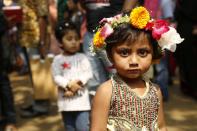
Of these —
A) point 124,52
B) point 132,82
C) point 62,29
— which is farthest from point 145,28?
point 62,29

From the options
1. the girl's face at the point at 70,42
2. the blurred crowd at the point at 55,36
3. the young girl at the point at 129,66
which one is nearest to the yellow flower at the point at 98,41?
the young girl at the point at 129,66

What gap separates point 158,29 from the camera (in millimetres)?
2791

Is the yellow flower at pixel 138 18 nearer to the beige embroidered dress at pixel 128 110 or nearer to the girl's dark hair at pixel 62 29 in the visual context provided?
the beige embroidered dress at pixel 128 110

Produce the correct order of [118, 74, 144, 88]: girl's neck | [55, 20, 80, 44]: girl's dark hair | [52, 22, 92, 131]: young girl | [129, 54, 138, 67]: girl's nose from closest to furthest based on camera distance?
[129, 54, 138, 67]: girl's nose, [118, 74, 144, 88]: girl's neck, [52, 22, 92, 131]: young girl, [55, 20, 80, 44]: girl's dark hair

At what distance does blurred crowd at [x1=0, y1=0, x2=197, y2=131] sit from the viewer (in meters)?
4.57

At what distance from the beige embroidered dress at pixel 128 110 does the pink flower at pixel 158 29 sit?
12.5 inches

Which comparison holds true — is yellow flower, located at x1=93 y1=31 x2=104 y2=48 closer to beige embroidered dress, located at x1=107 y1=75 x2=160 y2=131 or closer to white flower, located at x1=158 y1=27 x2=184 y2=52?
beige embroidered dress, located at x1=107 y1=75 x2=160 y2=131

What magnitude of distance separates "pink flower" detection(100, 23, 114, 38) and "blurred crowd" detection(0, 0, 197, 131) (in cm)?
107

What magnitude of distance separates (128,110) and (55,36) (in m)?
2.20

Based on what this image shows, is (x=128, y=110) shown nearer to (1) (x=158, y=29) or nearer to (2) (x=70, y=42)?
(1) (x=158, y=29)

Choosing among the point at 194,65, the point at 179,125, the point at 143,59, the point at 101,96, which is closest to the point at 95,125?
the point at 101,96

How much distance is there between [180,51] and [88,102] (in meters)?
3.08

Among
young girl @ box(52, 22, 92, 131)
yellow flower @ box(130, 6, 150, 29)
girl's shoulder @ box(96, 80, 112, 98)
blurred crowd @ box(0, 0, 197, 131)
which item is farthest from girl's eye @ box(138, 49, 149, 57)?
young girl @ box(52, 22, 92, 131)

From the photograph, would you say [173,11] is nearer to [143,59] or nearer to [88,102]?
[88,102]
